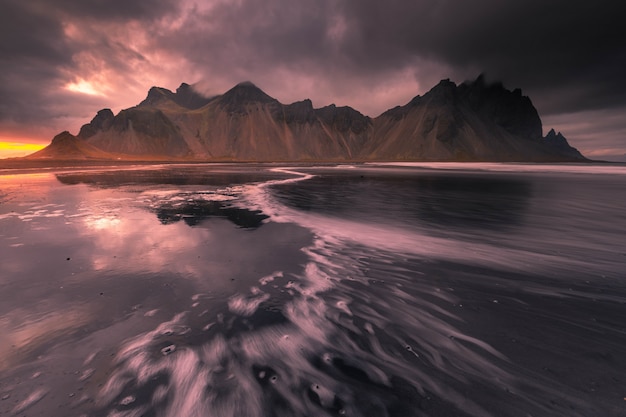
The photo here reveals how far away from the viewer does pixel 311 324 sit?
572 centimetres

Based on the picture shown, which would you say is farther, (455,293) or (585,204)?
(585,204)

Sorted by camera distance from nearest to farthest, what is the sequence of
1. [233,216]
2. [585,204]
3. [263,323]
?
1. [263,323]
2. [233,216]
3. [585,204]

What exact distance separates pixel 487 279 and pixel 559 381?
3.73 m

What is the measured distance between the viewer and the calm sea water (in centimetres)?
385

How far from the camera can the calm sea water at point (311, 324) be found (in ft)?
12.6

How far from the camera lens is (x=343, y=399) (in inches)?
152

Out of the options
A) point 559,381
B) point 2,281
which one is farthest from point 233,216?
point 559,381

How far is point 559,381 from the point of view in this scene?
4059 mm

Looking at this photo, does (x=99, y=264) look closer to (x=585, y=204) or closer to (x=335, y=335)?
(x=335, y=335)

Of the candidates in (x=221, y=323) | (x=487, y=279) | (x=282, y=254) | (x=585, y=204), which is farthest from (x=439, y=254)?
(x=585, y=204)

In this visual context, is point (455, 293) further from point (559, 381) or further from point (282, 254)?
point (282, 254)

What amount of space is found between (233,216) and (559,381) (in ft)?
46.7

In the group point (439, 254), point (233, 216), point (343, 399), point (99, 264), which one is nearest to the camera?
point (343, 399)

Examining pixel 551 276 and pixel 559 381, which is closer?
pixel 559 381
